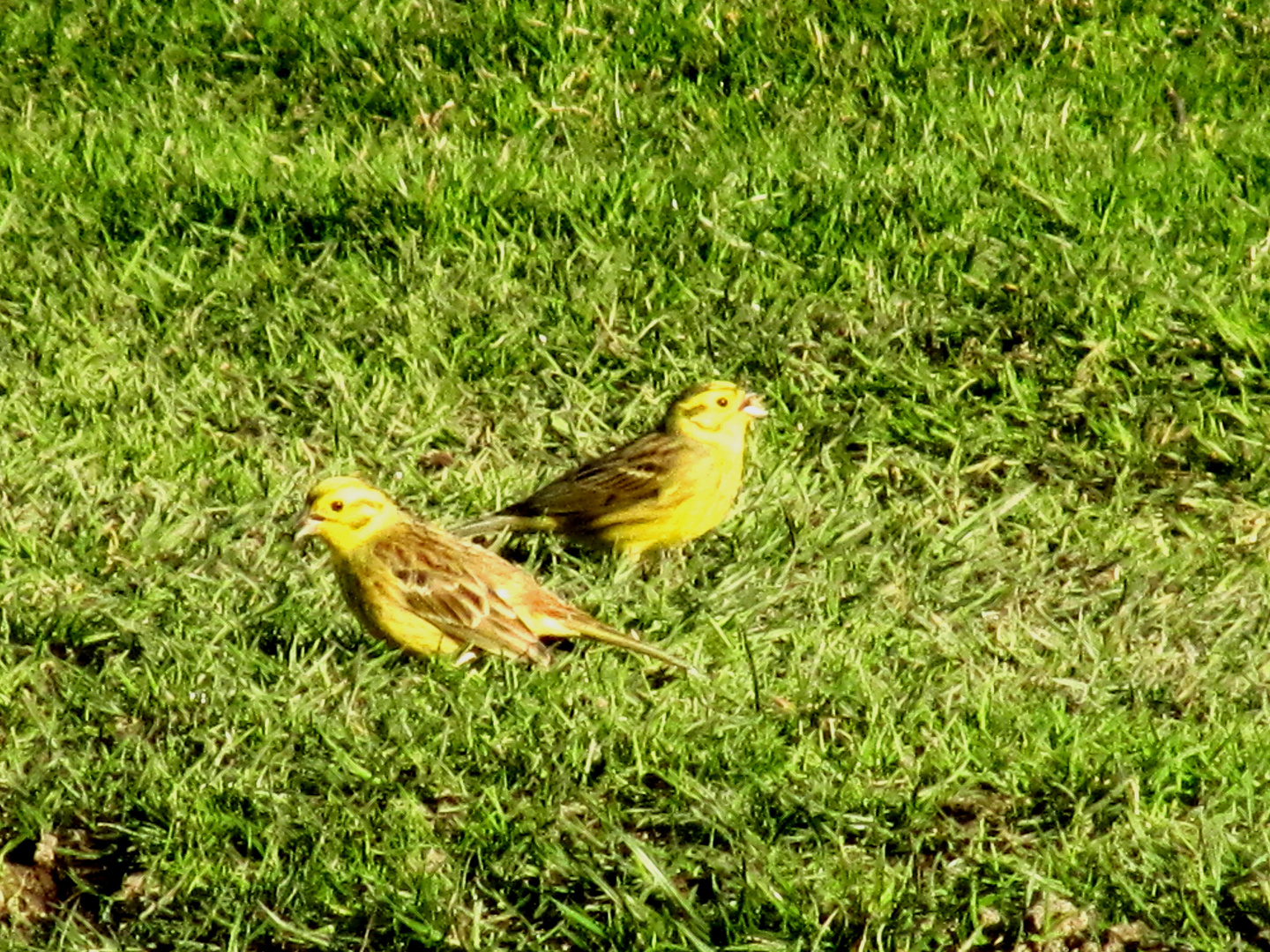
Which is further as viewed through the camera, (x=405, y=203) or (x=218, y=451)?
(x=405, y=203)

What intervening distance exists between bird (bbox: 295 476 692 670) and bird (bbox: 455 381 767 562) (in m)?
0.55

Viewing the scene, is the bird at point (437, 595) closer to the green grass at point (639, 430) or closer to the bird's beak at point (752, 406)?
the green grass at point (639, 430)

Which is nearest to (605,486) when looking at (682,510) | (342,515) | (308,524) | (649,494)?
(649,494)

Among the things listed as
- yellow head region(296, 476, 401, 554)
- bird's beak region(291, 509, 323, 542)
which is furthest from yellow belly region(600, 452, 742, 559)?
bird's beak region(291, 509, 323, 542)

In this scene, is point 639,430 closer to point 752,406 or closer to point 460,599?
point 752,406

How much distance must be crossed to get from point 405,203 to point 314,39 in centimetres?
162

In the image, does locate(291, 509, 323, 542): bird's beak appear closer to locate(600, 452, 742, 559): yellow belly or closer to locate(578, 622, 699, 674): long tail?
locate(578, 622, 699, 674): long tail

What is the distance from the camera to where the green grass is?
6.47 meters

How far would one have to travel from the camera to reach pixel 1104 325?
924cm

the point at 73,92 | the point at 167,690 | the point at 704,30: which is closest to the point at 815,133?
the point at 704,30

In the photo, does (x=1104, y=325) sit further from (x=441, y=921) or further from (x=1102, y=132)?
(x=441, y=921)

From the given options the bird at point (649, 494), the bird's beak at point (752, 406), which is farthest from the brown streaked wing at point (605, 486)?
the bird's beak at point (752, 406)

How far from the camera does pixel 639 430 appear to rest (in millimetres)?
9148

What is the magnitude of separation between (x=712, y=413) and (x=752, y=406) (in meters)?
0.19
